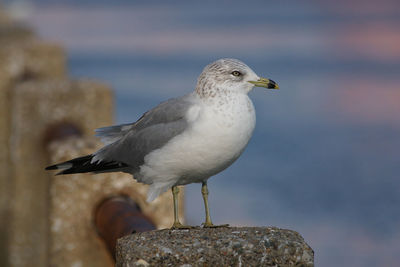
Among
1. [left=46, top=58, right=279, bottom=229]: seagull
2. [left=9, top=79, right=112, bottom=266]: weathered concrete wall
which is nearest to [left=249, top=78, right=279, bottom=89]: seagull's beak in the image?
[left=46, top=58, right=279, bottom=229]: seagull

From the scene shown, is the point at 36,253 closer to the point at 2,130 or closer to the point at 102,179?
the point at 2,130

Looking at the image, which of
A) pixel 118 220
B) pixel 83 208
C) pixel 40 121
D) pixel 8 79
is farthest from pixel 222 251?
pixel 8 79

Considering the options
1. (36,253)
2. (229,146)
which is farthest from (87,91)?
(229,146)

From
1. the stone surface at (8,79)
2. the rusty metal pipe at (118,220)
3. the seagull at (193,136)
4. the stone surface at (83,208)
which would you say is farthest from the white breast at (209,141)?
the stone surface at (8,79)

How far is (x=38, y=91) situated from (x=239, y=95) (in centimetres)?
325

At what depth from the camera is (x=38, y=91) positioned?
581 centimetres

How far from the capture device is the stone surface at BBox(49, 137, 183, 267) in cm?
411

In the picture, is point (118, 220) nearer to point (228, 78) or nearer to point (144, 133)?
point (144, 133)

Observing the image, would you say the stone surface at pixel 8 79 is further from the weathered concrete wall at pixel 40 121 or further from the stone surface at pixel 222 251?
the stone surface at pixel 222 251

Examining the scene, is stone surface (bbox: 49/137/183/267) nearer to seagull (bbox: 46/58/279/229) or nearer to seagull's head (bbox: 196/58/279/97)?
seagull (bbox: 46/58/279/229)

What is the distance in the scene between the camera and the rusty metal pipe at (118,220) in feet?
10.4

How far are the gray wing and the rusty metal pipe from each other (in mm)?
270

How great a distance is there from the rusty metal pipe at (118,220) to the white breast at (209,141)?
364 millimetres

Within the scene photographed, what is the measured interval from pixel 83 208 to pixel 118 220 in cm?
74
